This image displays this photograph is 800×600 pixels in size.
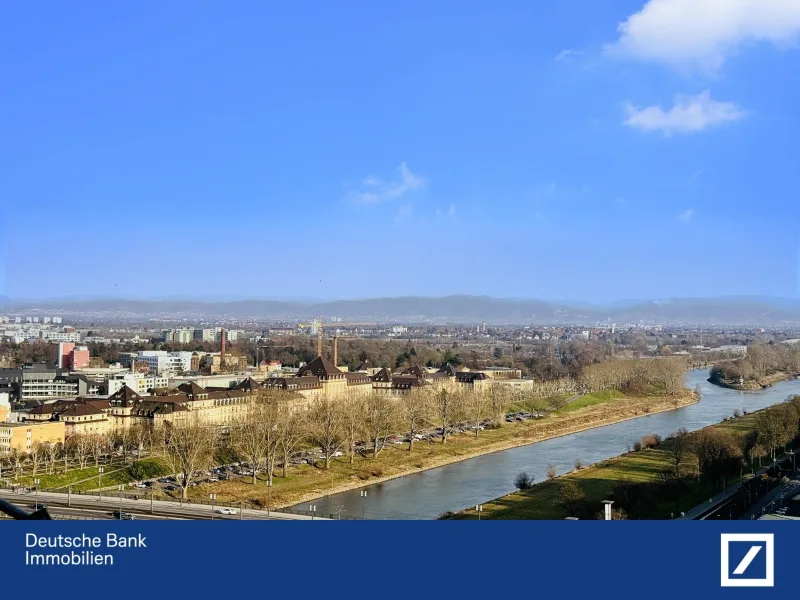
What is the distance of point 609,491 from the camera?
8852 millimetres

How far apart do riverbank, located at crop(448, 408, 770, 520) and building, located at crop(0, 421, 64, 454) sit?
231 inches

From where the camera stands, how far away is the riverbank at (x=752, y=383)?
24.9 meters

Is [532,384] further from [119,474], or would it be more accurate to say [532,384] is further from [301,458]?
[119,474]

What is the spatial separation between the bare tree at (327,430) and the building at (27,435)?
138 inches

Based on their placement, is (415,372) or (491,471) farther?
(415,372)

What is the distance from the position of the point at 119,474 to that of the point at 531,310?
95.2m

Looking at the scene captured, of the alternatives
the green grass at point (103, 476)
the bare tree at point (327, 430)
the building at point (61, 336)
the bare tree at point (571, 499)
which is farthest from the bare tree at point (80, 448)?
the building at point (61, 336)

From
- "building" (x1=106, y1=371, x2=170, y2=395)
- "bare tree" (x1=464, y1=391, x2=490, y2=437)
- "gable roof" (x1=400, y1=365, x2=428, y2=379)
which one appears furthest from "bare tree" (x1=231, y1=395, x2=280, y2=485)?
"gable roof" (x1=400, y1=365, x2=428, y2=379)

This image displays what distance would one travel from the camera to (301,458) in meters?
11.7

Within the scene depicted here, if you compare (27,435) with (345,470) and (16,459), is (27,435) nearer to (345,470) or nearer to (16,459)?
(16,459)

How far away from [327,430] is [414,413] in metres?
2.52

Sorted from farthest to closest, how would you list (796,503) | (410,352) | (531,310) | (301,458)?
(531,310)
(410,352)
(301,458)
(796,503)

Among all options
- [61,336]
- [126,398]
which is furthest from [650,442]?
[61,336]

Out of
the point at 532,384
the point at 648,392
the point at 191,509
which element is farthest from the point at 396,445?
the point at 648,392
